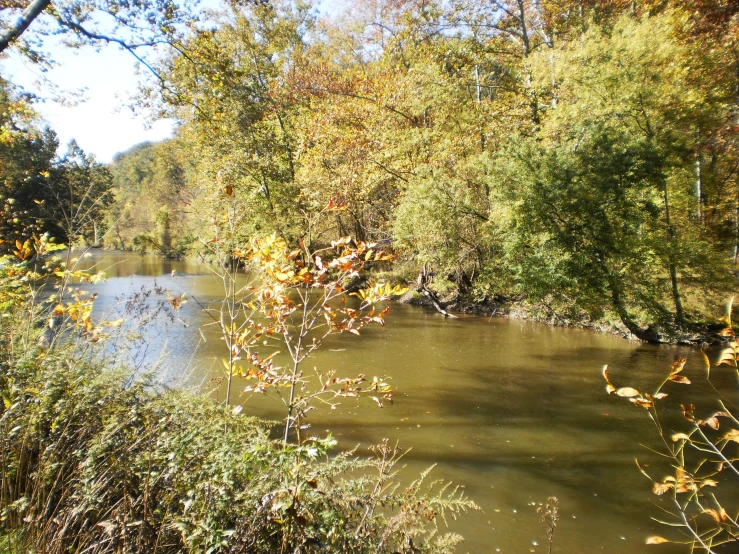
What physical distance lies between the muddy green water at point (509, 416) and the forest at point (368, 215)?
23.2 inches

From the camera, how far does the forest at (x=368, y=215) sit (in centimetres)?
233

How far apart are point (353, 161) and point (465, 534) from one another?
14022 mm

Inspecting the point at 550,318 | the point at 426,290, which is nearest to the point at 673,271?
the point at 550,318

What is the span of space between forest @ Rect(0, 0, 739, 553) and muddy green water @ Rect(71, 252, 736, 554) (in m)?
0.59

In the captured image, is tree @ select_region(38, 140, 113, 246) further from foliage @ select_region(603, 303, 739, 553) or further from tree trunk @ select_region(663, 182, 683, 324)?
tree trunk @ select_region(663, 182, 683, 324)

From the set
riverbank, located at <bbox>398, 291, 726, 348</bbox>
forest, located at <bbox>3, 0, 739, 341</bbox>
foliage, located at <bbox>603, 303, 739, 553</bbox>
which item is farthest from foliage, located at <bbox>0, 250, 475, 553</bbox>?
riverbank, located at <bbox>398, 291, 726, 348</bbox>

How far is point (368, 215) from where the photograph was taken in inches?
775

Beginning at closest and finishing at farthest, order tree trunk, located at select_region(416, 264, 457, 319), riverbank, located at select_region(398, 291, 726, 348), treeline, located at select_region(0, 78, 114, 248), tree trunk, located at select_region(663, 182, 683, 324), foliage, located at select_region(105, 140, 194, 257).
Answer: treeline, located at select_region(0, 78, 114, 248) < riverbank, located at select_region(398, 291, 726, 348) < tree trunk, located at select_region(663, 182, 683, 324) < tree trunk, located at select_region(416, 264, 457, 319) < foliage, located at select_region(105, 140, 194, 257)

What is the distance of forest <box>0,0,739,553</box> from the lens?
2328mm

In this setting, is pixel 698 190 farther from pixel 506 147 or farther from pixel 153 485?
pixel 153 485

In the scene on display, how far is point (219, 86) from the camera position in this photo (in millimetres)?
5398

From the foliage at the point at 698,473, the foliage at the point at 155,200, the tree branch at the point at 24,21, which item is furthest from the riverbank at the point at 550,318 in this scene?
the foliage at the point at 155,200

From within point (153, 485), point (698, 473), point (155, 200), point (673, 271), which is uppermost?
point (155, 200)

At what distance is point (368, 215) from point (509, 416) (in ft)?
45.4
